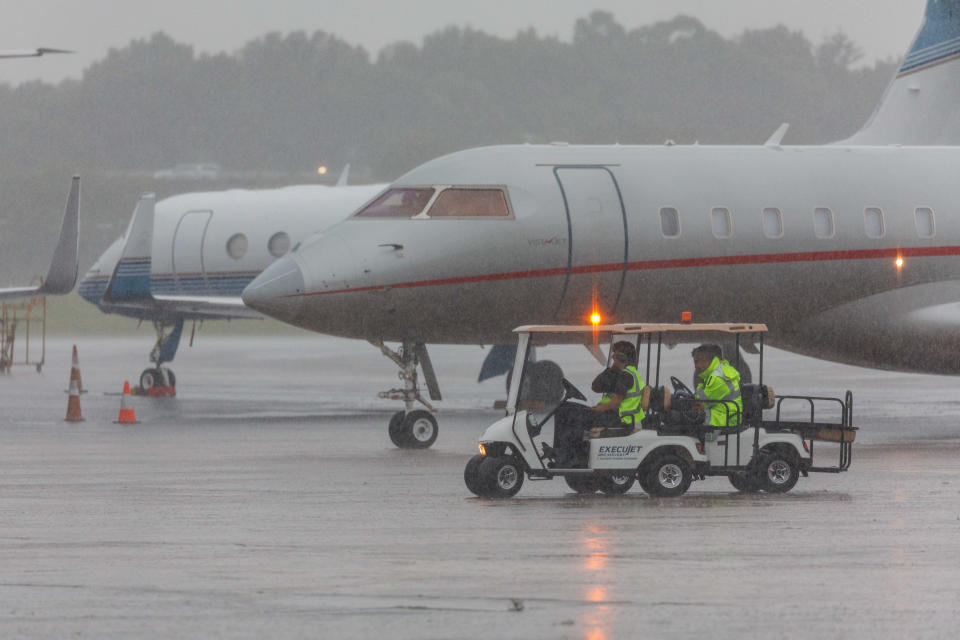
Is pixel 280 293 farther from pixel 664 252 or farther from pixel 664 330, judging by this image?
pixel 664 330

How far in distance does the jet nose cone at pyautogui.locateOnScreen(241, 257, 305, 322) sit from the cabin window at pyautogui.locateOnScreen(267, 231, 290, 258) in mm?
12701

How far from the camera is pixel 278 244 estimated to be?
1401 inches

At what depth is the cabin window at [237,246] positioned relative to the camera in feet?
118

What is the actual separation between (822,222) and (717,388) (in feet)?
27.3

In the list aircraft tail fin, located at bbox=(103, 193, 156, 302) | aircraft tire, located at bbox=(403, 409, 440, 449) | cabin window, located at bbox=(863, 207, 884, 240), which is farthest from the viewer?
aircraft tail fin, located at bbox=(103, 193, 156, 302)

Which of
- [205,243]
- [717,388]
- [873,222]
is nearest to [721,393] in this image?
[717,388]

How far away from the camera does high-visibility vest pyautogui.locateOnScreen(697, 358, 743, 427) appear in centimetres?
1712

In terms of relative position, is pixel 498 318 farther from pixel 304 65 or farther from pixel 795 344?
pixel 304 65

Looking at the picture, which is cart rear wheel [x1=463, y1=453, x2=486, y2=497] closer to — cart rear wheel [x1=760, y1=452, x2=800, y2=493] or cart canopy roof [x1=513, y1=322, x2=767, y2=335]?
cart canopy roof [x1=513, y1=322, x2=767, y2=335]

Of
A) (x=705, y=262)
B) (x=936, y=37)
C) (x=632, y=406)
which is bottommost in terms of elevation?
(x=632, y=406)

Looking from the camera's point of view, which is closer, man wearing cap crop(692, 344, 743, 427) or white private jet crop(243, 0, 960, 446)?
man wearing cap crop(692, 344, 743, 427)

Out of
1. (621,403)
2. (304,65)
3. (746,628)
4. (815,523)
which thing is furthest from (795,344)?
(304,65)

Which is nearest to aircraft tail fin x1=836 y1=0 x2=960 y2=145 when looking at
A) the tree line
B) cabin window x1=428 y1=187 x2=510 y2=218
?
cabin window x1=428 y1=187 x2=510 y2=218

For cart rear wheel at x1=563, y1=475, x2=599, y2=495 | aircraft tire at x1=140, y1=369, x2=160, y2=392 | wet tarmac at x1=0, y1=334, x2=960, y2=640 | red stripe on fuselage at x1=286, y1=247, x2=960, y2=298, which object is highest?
red stripe on fuselage at x1=286, y1=247, x2=960, y2=298
